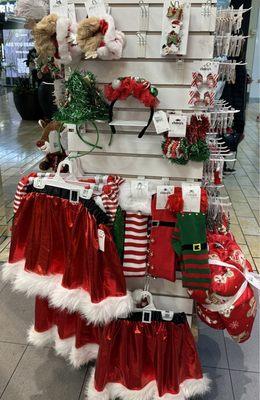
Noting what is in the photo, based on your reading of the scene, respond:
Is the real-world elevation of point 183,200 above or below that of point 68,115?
below

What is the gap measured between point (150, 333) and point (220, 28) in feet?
4.60

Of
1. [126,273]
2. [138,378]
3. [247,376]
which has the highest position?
[126,273]

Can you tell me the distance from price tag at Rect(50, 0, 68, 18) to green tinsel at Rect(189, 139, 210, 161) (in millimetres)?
708

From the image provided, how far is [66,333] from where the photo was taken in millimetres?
1825

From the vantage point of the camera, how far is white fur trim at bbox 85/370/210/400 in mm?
1601

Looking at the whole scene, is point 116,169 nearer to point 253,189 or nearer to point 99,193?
point 99,193

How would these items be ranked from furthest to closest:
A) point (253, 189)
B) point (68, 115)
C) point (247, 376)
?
point (253, 189), point (247, 376), point (68, 115)

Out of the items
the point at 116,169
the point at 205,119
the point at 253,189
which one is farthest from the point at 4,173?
the point at 205,119

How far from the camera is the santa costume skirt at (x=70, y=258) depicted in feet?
4.89

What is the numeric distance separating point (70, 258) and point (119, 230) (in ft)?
0.73

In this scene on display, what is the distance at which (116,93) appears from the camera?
1481 millimetres

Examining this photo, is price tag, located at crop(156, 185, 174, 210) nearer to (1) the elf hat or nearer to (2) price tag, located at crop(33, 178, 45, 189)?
(1) the elf hat

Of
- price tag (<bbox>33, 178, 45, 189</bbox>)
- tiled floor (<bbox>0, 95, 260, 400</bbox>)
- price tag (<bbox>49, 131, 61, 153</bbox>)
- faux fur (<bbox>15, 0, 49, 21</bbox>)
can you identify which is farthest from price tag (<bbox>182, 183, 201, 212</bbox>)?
faux fur (<bbox>15, 0, 49, 21</bbox>)

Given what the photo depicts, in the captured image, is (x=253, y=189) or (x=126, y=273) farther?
(x=253, y=189)
